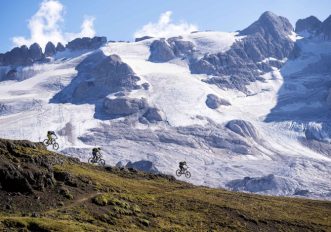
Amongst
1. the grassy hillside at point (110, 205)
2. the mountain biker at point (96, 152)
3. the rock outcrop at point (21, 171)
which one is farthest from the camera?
the mountain biker at point (96, 152)

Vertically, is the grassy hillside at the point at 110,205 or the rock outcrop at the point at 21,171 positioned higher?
the rock outcrop at the point at 21,171

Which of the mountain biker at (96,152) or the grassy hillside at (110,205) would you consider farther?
the mountain biker at (96,152)

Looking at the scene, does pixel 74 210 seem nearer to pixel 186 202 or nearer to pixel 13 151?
pixel 13 151

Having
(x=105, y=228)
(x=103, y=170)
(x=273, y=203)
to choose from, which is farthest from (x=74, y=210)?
(x=273, y=203)

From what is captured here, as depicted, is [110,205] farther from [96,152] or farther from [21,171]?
[96,152]

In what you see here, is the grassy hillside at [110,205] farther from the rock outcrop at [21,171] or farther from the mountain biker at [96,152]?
the mountain biker at [96,152]

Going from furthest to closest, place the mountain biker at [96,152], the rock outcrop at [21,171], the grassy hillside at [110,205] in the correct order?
the mountain biker at [96,152] → the rock outcrop at [21,171] → the grassy hillside at [110,205]

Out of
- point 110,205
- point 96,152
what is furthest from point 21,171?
point 96,152

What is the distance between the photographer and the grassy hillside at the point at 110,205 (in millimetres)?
53344

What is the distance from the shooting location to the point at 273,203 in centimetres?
8888

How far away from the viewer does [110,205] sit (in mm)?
61188

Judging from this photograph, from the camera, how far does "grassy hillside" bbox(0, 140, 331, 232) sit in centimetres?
5334

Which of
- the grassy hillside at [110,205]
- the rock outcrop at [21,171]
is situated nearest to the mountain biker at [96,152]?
the grassy hillside at [110,205]

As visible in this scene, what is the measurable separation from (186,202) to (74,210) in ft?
66.1
